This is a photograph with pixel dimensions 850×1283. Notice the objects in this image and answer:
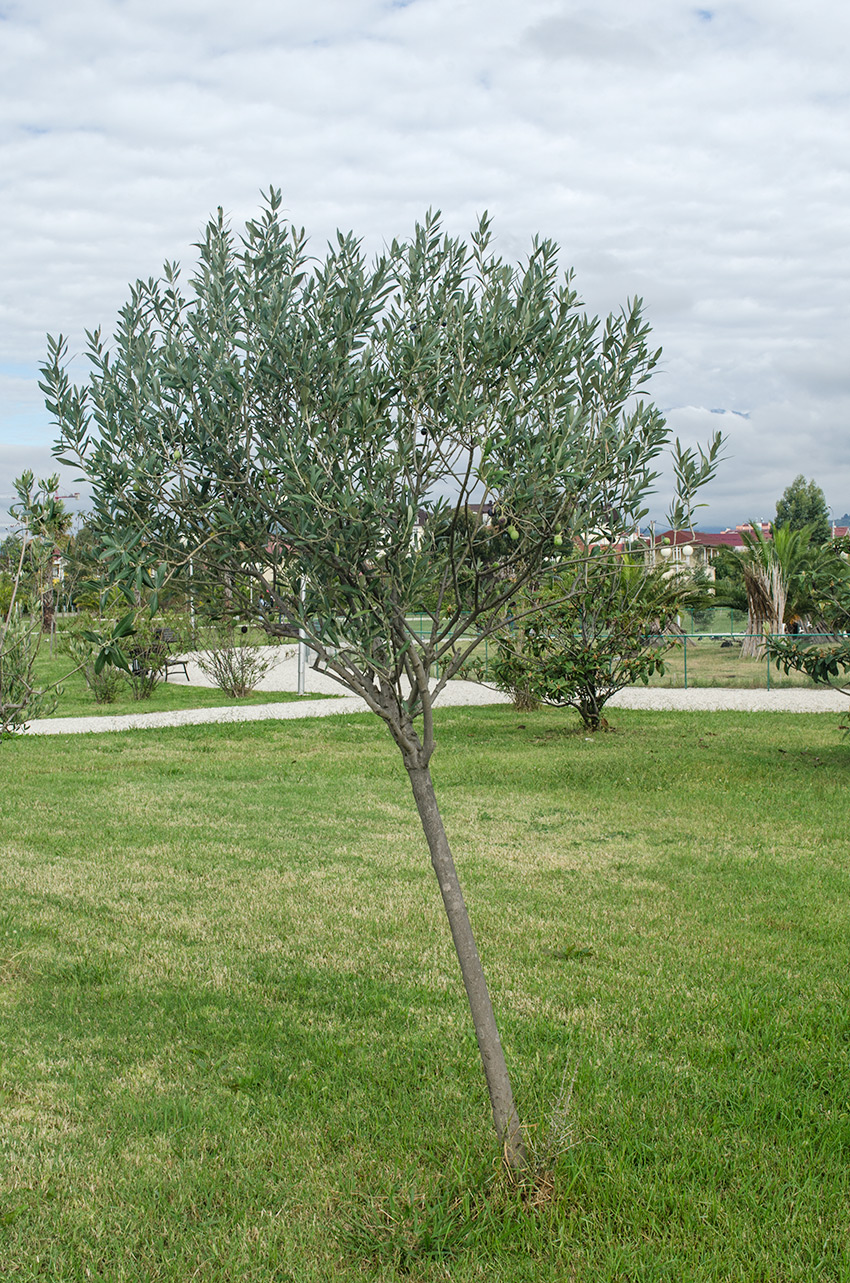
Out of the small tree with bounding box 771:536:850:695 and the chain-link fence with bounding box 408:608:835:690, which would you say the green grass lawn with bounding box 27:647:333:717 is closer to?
the chain-link fence with bounding box 408:608:835:690

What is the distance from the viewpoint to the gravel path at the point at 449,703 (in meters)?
16.7

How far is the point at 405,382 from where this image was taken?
3320 millimetres

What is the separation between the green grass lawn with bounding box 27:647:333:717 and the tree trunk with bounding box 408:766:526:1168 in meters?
15.2

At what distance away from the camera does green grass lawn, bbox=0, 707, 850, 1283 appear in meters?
3.21

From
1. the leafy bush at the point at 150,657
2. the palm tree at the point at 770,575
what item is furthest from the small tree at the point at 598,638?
the palm tree at the point at 770,575

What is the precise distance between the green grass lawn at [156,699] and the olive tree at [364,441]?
15184 millimetres

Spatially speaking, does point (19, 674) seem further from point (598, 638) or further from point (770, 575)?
point (770, 575)

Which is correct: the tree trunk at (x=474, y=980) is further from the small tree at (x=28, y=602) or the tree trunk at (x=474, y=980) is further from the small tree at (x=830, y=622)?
the small tree at (x=830, y=622)

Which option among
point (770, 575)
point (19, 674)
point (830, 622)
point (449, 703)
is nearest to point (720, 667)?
point (770, 575)

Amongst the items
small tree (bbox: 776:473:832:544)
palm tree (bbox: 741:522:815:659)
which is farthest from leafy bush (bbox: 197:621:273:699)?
small tree (bbox: 776:473:832:544)

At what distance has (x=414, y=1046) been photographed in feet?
14.9

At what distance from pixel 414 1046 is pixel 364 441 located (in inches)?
110

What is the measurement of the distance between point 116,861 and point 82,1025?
313 cm

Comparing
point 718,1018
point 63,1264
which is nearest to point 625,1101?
point 718,1018
